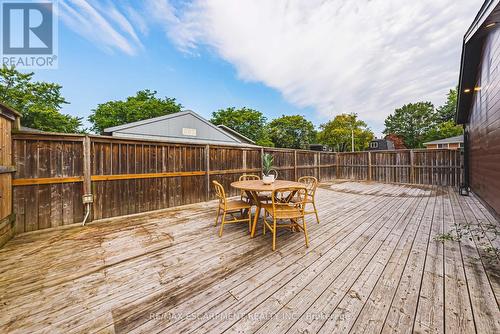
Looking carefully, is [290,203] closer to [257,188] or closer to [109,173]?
[257,188]

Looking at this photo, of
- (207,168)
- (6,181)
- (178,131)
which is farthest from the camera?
(178,131)

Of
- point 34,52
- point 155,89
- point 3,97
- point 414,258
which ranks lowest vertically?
point 414,258

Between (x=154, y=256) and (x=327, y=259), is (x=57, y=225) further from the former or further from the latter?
(x=327, y=259)

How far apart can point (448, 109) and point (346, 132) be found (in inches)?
631

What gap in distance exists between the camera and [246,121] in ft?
74.9

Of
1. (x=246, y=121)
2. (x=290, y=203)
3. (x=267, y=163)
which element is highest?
(x=246, y=121)

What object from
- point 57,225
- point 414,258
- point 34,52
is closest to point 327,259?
point 414,258

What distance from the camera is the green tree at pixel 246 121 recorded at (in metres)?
22.4

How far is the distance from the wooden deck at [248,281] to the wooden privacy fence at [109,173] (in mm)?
482

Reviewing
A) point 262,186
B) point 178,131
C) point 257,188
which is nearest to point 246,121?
point 178,131

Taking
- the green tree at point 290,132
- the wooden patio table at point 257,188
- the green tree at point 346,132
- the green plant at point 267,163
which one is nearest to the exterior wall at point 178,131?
the green plant at point 267,163

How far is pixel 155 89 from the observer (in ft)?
70.0

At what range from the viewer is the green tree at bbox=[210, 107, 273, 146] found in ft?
73.4

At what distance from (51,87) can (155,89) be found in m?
8.94
